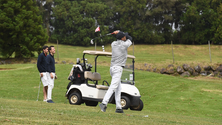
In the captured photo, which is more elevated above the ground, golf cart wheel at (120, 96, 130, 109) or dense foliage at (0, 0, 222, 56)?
dense foliage at (0, 0, 222, 56)

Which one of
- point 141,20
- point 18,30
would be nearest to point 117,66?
point 18,30

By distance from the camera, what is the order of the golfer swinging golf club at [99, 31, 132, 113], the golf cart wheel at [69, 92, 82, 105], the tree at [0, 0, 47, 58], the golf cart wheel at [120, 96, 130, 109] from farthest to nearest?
1. the tree at [0, 0, 47, 58]
2. the golf cart wheel at [69, 92, 82, 105]
3. the golf cart wheel at [120, 96, 130, 109]
4. the golfer swinging golf club at [99, 31, 132, 113]

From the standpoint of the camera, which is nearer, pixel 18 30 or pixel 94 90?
pixel 94 90

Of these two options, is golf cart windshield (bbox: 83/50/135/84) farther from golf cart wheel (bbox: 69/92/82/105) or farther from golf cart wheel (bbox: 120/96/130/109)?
golf cart wheel (bbox: 69/92/82/105)

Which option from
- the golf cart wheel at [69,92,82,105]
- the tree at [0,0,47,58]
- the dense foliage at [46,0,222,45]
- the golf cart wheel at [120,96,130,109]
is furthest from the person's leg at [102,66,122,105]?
the dense foliage at [46,0,222,45]

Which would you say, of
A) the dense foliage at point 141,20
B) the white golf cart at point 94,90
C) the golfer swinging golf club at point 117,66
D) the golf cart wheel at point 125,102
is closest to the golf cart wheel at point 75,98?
the white golf cart at point 94,90

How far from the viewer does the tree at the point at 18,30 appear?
32.7m

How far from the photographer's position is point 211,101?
1326 cm

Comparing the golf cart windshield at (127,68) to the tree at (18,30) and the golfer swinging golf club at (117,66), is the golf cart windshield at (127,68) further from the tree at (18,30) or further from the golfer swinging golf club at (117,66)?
the tree at (18,30)

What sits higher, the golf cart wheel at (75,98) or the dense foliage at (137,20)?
the dense foliage at (137,20)

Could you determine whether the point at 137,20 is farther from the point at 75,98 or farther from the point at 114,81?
the point at 114,81

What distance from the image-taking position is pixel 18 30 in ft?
107

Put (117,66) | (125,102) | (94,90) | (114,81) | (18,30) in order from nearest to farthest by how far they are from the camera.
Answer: (114,81)
(117,66)
(125,102)
(94,90)
(18,30)

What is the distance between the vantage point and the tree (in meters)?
32.7
